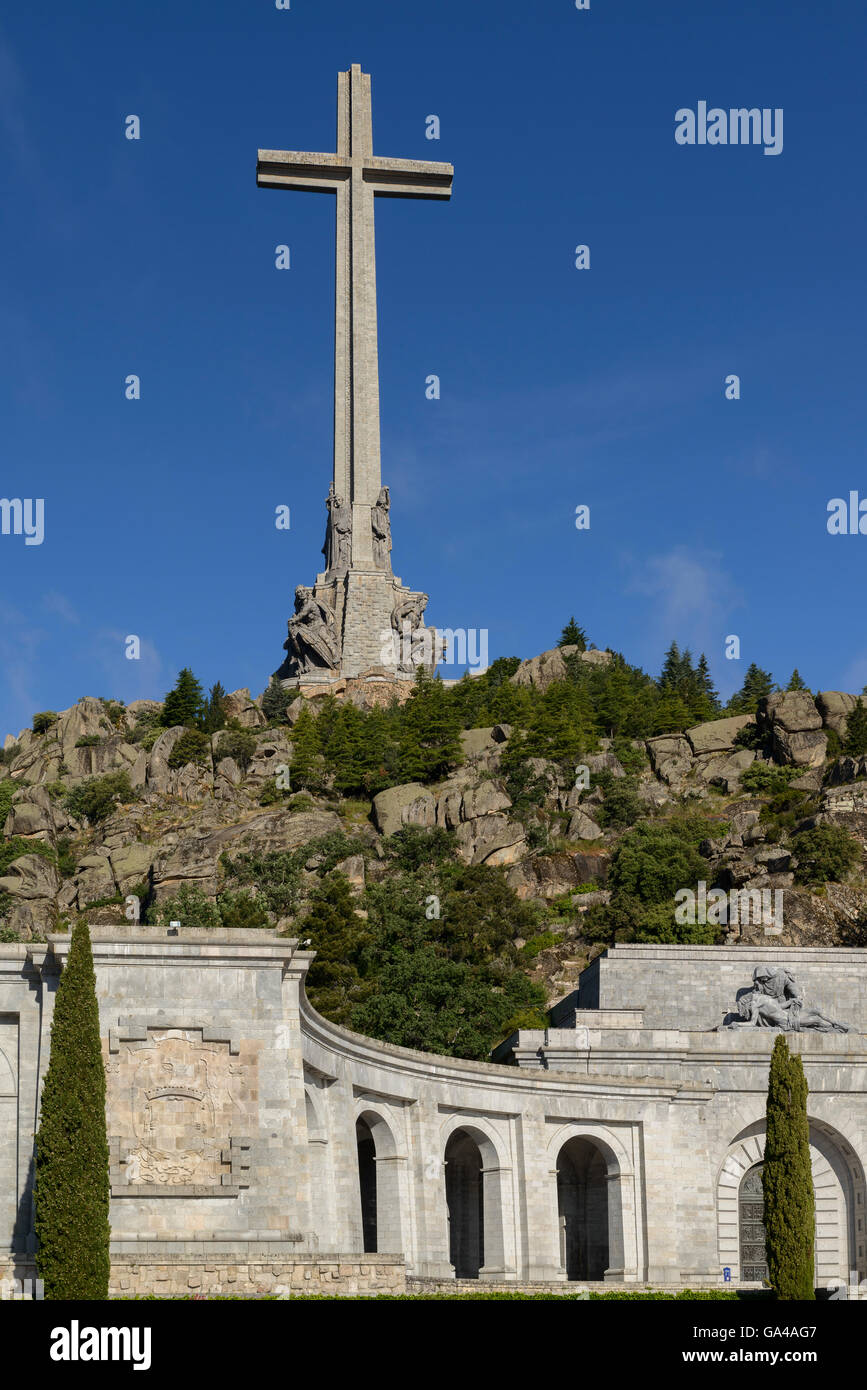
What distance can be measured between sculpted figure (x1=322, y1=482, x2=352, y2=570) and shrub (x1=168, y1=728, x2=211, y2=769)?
13.8m

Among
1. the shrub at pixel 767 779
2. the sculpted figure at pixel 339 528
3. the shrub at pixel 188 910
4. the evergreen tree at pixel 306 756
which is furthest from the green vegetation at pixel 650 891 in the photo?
the sculpted figure at pixel 339 528

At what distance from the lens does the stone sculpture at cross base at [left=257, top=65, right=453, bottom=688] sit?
346 ft

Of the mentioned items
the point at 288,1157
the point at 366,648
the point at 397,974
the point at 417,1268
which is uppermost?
the point at 366,648

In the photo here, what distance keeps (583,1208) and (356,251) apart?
73454mm

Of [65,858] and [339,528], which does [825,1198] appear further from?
[339,528]

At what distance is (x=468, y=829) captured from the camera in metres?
89.1

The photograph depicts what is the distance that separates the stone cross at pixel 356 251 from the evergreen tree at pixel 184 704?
1258cm

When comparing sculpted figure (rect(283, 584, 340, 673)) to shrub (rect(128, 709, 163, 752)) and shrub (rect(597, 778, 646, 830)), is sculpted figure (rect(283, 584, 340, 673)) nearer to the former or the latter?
shrub (rect(128, 709, 163, 752))

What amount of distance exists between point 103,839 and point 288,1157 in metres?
59.3

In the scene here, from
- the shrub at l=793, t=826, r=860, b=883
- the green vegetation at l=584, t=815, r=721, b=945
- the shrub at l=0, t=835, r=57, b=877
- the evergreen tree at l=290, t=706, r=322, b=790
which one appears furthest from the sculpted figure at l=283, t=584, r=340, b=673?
the shrub at l=793, t=826, r=860, b=883

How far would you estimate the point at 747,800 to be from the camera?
92625mm

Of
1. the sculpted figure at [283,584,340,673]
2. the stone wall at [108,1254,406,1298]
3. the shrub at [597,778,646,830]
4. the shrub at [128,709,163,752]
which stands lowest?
the stone wall at [108,1254,406,1298]
